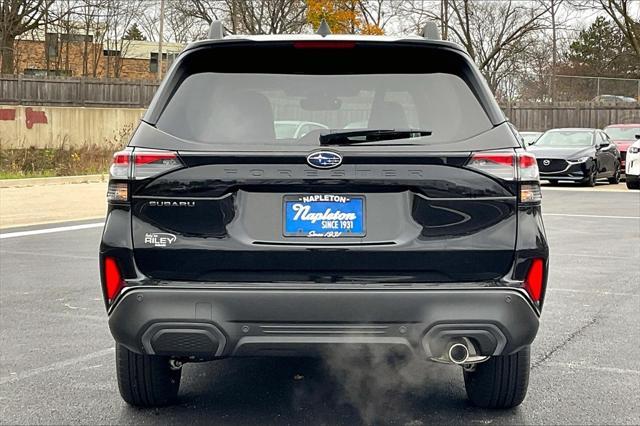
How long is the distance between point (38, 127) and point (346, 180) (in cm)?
2802

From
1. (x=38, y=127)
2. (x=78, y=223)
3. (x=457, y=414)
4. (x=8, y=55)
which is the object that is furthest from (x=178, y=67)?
(x=8, y=55)

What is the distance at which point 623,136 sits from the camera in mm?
27953

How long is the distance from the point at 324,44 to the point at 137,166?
99cm

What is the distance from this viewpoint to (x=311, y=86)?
4090mm

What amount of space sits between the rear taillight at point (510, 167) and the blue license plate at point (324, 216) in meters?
0.53

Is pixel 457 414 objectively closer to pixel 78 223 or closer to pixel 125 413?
pixel 125 413

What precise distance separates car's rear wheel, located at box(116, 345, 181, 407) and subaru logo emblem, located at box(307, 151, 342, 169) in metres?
1.28

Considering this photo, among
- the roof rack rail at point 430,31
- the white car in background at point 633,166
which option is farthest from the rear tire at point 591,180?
the roof rack rail at point 430,31

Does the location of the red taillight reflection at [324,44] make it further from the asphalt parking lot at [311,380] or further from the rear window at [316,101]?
the asphalt parking lot at [311,380]

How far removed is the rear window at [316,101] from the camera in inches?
156

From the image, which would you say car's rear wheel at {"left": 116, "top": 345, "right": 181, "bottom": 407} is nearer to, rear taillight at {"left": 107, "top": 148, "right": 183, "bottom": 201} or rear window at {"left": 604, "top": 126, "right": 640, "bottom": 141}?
rear taillight at {"left": 107, "top": 148, "right": 183, "bottom": 201}

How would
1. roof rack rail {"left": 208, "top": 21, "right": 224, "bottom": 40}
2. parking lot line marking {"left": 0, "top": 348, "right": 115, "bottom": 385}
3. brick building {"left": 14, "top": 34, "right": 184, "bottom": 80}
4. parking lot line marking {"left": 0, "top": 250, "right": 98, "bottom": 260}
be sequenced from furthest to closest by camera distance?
brick building {"left": 14, "top": 34, "right": 184, "bottom": 80} < parking lot line marking {"left": 0, "top": 250, "right": 98, "bottom": 260} < parking lot line marking {"left": 0, "top": 348, "right": 115, "bottom": 385} < roof rack rail {"left": 208, "top": 21, "right": 224, "bottom": 40}

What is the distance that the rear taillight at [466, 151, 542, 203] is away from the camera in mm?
3871

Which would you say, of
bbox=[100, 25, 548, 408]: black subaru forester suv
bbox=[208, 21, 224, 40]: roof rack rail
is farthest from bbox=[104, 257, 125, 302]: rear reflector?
bbox=[208, 21, 224, 40]: roof rack rail
